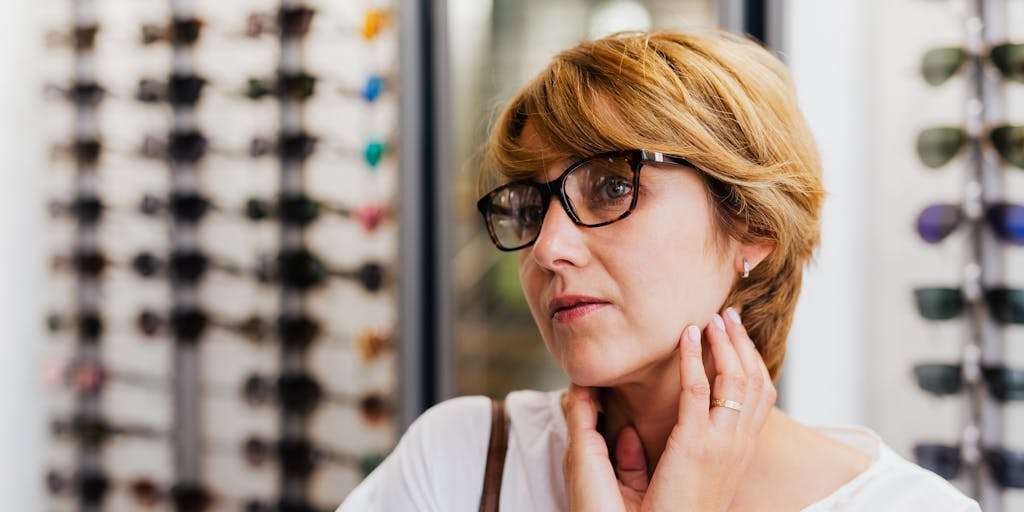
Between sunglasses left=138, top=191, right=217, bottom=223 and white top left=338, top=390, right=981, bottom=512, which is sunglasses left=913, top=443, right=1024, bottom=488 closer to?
white top left=338, top=390, right=981, bottom=512

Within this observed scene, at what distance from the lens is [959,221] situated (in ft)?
5.47

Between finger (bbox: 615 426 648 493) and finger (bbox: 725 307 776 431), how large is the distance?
0.20m

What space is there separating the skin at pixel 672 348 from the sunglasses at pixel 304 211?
5.03 ft

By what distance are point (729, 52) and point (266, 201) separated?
2009 millimetres

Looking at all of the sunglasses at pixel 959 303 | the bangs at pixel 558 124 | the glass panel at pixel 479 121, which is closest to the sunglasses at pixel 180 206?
the glass panel at pixel 479 121

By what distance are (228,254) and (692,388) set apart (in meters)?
2.20

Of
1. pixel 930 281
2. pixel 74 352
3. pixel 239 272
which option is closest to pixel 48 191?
pixel 74 352

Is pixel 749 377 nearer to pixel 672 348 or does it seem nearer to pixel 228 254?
pixel 672 348

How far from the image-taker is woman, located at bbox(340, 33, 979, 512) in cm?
102

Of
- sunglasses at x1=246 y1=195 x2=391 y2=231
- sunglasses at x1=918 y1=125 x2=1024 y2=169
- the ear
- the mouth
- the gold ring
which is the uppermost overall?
sunglasses at x1=918 y1=125 x2=1024 y2=169

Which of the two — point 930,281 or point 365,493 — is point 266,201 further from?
point 930,281

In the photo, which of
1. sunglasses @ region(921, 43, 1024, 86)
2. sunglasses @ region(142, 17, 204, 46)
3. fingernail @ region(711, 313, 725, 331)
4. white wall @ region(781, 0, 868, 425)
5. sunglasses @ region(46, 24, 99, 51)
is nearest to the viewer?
fingernail @ region(711, 313, 725, 331)

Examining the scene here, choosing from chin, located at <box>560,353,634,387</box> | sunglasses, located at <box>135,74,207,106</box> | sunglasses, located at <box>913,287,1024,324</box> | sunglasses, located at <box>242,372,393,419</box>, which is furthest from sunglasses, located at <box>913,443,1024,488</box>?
sunglasses, located at <box>135,74,207,106</box>

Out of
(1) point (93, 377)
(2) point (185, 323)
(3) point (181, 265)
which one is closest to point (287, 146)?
(3) point (181, 265)
